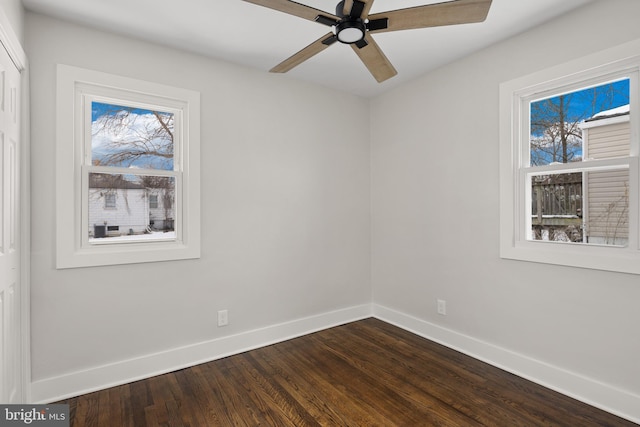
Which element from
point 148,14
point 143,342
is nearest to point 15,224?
point 143,342

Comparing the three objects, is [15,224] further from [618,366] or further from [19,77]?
[618,366]

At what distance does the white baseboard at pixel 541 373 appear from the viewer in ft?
6.72

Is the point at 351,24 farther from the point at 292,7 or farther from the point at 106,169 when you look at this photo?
the point at 106,169

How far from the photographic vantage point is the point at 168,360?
2.66 m

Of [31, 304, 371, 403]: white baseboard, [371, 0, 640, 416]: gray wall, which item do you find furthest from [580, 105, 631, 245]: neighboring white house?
[31, 304, 371, 403]: white baseboard

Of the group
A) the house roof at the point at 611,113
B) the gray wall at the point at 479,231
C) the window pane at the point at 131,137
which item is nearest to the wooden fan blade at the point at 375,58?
the gray wall at the point at 479,231

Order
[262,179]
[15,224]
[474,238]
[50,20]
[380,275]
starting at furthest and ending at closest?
1. [380,275]
2. [262,179]
3. [474,238]
4. [50,20]
5. [15,224]

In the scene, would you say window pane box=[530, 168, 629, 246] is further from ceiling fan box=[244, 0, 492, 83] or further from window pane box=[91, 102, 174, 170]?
window pane box=[91, 102, 174, 170]

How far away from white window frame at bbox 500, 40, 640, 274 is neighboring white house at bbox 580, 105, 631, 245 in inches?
2.5

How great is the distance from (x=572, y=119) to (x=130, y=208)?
3395 mm

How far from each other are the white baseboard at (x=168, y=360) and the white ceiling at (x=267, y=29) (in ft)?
8.09

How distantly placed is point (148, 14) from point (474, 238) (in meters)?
3.04

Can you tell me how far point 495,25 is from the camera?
2424mm

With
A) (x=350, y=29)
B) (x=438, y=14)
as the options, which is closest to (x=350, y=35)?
(x=350, y=29)
